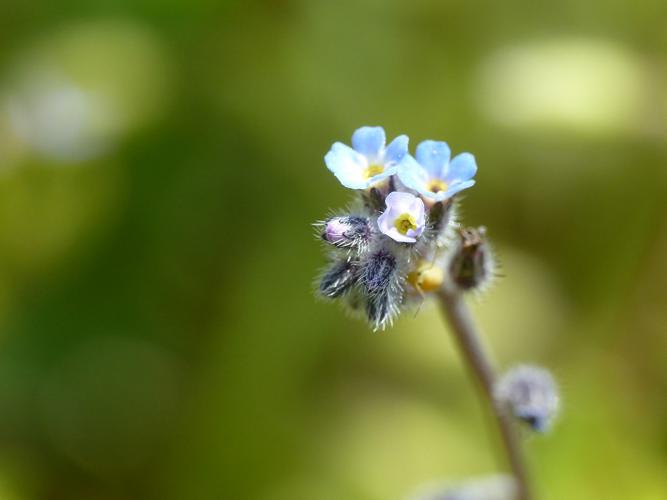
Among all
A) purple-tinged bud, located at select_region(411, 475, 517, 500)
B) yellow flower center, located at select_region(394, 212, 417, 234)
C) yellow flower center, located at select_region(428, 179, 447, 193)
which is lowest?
purple-tinged bud, located at select_region(411, 475, 517, 500)

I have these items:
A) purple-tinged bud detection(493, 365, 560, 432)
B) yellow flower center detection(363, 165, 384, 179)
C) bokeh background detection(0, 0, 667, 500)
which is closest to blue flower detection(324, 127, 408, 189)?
yellow flower center detection(363, 165, 384, 179)

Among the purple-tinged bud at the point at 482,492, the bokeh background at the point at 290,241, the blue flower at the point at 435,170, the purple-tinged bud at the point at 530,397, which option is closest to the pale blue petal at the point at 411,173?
the blue flower at the point at 435,170

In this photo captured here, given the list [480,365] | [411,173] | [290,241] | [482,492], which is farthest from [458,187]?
[290,241]

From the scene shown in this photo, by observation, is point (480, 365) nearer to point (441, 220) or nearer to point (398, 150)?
point (441, 220)

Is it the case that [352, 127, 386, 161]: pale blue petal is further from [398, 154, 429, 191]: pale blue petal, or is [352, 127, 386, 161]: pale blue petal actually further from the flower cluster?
[398, 154, 429, 191]: pale blue petal

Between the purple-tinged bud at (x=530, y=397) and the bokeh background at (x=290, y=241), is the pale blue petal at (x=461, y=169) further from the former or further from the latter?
the bokeh background at (x=290, y=241)
